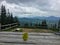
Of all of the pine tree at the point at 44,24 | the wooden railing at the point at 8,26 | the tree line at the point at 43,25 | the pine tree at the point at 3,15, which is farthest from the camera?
the pine tree at the point at 3,15

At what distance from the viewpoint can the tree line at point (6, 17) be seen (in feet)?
34.8

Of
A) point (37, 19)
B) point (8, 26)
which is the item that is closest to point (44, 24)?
point (37, 19)

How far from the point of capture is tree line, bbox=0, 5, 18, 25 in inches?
417

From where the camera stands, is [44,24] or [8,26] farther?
[8,26]

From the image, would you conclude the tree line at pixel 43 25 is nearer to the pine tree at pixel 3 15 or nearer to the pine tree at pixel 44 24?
the pine tree at pixel 44 24

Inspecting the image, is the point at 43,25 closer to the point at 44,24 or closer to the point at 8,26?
the point at 44,24

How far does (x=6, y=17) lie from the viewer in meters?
10.9

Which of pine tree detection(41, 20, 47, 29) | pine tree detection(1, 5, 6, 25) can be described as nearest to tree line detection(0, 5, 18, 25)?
pine tree detection(1, 5, 6, 25)

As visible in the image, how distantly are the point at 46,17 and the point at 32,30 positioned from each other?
1.21 meters

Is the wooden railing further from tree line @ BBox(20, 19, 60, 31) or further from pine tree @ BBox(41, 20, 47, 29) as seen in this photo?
pine tree @ BBox(41, 20, 47, 29)

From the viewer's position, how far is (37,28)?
10328 millimetres

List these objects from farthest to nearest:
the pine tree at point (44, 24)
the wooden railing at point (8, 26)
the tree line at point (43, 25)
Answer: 1. the wooden railing at point (8, 26)
2. the pine tree at point (44, 24)
3. the tree line at point (43, 25)

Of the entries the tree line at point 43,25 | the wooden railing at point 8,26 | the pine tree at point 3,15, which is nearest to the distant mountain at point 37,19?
the tree line at point 43,25

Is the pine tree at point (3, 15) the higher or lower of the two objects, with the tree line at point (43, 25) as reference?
higher
